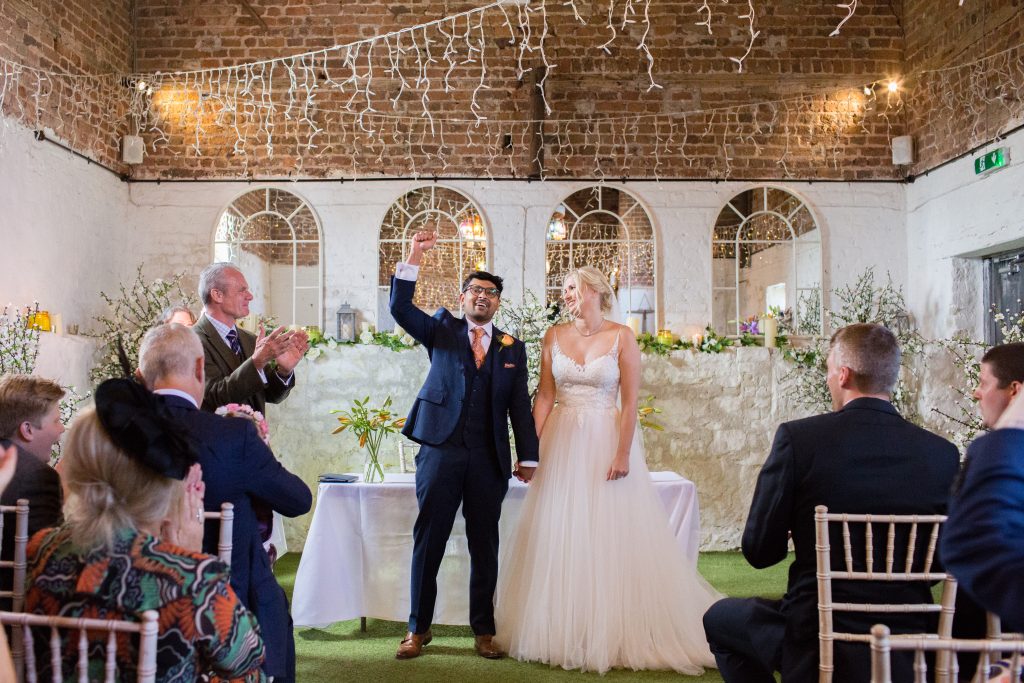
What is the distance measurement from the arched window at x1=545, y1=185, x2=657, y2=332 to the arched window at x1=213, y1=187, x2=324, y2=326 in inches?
88.8

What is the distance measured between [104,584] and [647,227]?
282 inches

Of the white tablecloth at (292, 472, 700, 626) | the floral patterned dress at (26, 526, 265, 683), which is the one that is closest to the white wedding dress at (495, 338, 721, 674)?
the white tablecloth at (292, 472, 700, 626)

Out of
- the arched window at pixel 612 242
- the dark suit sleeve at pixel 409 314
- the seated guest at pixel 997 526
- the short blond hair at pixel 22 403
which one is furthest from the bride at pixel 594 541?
the arched window at pixel 612 242

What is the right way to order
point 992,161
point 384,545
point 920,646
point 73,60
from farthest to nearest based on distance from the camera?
point 73,60 → point 992,161 → point 384,545 → point 920,646

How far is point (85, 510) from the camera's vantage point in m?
1.87

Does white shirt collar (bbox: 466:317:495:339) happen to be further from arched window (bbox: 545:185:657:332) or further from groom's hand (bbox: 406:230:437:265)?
arched window (bbox: 545:185:657:332)

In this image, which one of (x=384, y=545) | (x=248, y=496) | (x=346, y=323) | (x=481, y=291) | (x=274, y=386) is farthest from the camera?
(x=346, y=323)

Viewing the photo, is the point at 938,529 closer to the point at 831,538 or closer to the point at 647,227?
the point at 831,538

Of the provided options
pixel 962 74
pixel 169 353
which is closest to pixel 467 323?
pixel 169 353

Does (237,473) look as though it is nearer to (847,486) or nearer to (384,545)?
→ (847,486)

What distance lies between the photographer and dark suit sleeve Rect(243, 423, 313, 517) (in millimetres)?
2621

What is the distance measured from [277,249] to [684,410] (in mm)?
4019

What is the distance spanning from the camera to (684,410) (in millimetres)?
7785

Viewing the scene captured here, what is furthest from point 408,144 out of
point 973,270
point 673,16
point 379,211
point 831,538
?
point 831,538
